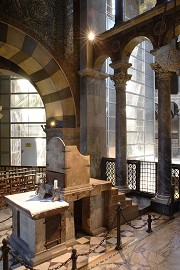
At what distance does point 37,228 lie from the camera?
14.1 feet

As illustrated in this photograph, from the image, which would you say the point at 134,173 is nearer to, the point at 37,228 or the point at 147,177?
the point at 147,177

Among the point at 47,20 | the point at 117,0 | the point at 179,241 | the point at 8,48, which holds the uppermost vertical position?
the point at 117,0

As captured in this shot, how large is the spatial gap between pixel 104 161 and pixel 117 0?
5877 millimetres

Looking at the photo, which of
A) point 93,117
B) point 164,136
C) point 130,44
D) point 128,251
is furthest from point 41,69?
point 128,251

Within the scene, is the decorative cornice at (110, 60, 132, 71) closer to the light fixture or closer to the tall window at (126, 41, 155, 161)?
the light fixture

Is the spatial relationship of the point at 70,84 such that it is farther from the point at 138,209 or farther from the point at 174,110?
the point at 174,110

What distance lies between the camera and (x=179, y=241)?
512 cm

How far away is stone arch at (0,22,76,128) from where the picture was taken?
23.2 feet

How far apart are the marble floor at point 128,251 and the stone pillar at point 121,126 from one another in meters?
2.03

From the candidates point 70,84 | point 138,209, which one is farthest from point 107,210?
point 70,84

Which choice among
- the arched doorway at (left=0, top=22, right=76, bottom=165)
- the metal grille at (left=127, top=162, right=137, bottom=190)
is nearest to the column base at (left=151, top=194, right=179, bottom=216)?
the metal grille at (left=127, top=162, right=137, bottom=190)

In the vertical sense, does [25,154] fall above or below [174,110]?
below

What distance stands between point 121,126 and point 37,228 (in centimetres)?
474

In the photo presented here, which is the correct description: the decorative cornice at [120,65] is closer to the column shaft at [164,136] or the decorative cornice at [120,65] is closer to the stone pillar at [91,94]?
the stone pillar at [91,94]
